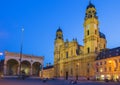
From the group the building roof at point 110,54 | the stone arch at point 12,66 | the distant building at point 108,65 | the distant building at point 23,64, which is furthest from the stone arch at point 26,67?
the building roof at point 110,54

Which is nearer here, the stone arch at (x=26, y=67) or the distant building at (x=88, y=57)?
the distant building at (x=88, y=57)

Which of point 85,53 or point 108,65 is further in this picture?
point 85,53

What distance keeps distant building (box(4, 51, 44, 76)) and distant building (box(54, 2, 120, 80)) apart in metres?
17.0

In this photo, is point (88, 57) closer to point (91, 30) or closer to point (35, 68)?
point (91, 30)

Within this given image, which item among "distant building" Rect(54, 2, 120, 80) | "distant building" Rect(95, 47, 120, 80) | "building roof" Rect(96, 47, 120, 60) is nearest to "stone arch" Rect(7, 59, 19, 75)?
"distant building" Rect(54, 2, 120, 80)

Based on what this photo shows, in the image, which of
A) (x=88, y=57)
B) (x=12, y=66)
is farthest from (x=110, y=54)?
(x=12, y=66)

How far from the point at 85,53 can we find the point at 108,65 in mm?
15666

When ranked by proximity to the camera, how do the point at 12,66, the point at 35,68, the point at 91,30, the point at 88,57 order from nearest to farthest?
the point at 88,57, the point at 91,30, the point at 12,66, the point at 35,68

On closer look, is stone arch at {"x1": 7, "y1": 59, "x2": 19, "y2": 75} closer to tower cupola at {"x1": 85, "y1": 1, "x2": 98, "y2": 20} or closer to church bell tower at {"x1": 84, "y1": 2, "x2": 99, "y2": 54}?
church bell tower at {"x1": 84, "y1": 2, "x2": 99, "y2": 54}

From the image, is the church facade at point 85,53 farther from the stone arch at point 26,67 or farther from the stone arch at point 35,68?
the stone arch at point 26,67

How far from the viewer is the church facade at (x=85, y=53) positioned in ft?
280

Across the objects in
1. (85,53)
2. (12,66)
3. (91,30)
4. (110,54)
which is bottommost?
(12,66)

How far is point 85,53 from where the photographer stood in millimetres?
89000

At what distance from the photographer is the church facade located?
85438 millimetres
